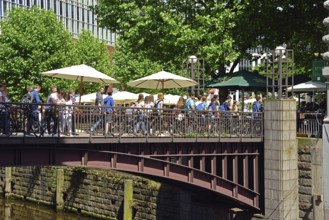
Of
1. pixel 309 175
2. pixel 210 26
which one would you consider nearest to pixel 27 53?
pixel 210 26

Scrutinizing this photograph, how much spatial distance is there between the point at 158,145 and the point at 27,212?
19703mm

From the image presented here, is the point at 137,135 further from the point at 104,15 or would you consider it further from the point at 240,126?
the point at 104,15

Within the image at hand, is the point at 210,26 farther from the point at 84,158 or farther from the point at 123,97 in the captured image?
the point at 84,158

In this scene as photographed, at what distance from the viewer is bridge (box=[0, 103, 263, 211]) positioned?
60.0ft

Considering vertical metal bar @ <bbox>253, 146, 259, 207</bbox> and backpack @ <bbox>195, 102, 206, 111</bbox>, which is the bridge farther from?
backpack @ <bbox>195, 102, 206, 111</bbox>

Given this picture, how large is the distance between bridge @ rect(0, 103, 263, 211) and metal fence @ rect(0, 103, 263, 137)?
0.09ft

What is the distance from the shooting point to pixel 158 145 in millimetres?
21781

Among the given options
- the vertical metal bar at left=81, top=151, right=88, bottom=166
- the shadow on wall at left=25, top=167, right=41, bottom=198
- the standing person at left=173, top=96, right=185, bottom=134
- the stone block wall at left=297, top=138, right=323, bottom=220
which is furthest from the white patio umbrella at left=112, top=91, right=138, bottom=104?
the vertical metal bar at left=81, top=151, right=88, bottom=166

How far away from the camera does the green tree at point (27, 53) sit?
146 ft

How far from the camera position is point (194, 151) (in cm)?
2308

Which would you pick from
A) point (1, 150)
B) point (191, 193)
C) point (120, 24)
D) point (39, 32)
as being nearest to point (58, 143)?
point (1, 150)

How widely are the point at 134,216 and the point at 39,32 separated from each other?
62.5 ft

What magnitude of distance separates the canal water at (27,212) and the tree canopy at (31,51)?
24.8ft

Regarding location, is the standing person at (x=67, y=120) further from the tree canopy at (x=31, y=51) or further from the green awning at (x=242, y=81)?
the tree canopy at (x=31, y=51)
